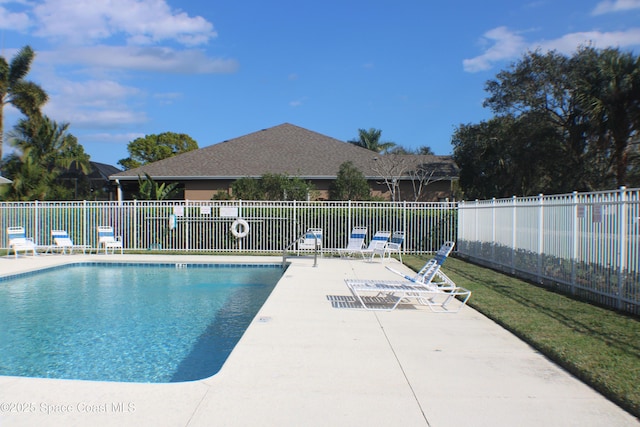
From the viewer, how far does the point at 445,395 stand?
4336 mm

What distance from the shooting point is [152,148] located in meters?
53.6

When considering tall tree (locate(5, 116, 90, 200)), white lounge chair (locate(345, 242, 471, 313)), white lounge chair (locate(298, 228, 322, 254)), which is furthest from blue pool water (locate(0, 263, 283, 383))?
A: tall tree (locate(5, 116, 90, 200))

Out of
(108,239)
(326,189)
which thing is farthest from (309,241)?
(326,189)

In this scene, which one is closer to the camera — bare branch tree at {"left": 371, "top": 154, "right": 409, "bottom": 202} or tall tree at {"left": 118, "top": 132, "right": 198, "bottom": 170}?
bare branch tree at {"left": 371, "top": 154, "right": 409, "bottom": 202}

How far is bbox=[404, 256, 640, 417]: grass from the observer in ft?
15.1

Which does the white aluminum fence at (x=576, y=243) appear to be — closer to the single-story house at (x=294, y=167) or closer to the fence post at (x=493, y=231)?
the fence post at (x=493, y=231)

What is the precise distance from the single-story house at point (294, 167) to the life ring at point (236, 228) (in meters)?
5.28

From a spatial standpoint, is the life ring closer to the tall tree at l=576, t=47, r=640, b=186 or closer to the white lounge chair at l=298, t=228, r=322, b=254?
the white lounge chair at l=298, t=228, r=322, b=254

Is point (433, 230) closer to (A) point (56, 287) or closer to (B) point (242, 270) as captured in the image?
(B) point (242, 270)

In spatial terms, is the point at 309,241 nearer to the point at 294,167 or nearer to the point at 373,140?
the point at 294,167

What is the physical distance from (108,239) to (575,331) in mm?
16066

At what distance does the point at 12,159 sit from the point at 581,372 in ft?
104

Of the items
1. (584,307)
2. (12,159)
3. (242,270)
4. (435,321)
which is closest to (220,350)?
(435,321)

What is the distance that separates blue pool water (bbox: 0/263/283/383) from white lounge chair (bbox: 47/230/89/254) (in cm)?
353
